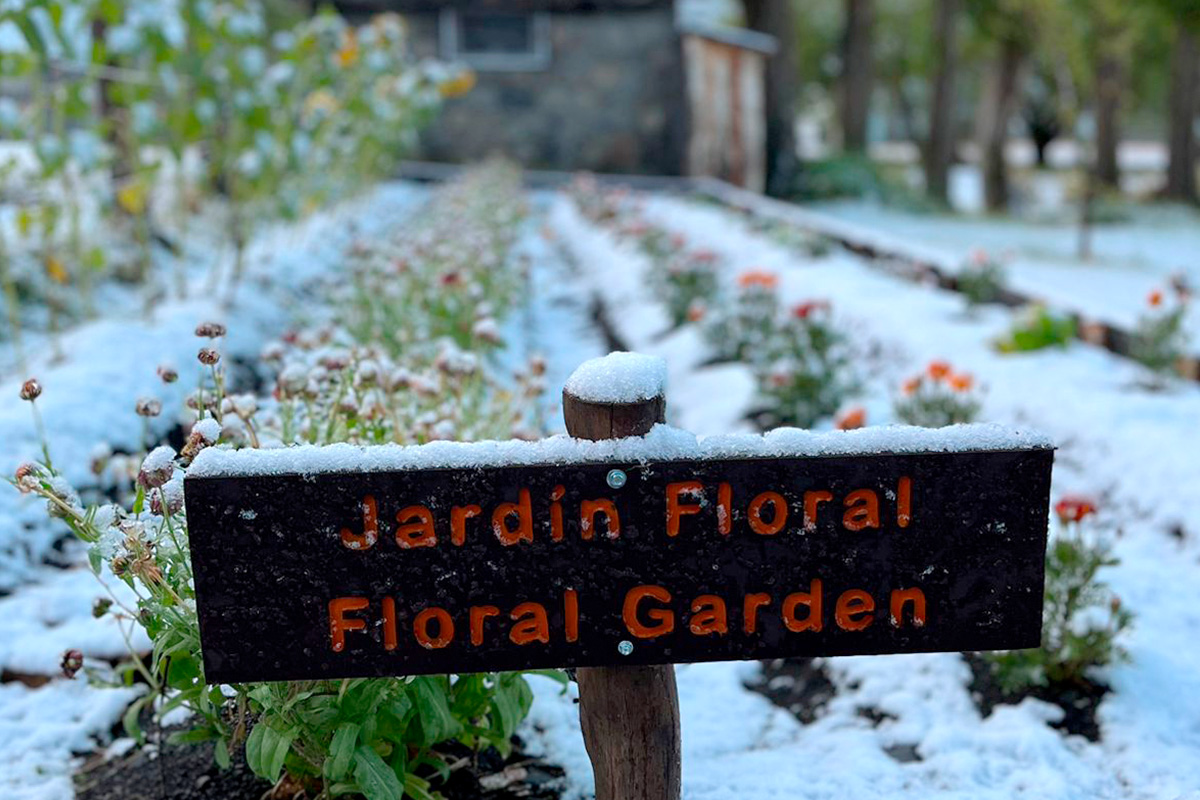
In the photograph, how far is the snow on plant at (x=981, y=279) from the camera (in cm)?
686

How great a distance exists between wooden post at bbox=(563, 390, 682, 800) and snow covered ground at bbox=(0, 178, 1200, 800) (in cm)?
47

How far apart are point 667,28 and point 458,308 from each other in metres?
14.6

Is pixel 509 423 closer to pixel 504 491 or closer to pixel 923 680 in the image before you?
pixel 923 680

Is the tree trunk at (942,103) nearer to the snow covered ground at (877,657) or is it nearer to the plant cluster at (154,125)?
the plant cluster at (154,125)

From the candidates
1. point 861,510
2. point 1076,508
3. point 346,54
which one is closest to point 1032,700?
point 1076,508

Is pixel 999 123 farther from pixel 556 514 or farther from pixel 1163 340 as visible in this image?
pixel 556 514

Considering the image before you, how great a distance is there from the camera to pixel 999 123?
22.7m

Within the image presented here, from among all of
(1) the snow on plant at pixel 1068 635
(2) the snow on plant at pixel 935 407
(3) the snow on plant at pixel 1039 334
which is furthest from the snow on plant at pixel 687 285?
(1) the snow on plant at pixel 1068 635

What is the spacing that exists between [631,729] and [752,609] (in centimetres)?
32

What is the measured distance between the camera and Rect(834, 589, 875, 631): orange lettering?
1864mm

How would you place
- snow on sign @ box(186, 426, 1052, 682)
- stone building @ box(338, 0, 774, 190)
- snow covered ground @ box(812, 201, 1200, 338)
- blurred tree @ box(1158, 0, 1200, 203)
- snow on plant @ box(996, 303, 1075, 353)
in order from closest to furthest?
snow on sign @ box(186, 426, 1052, 682) < snow on plant @ box(996, 303, 1075, 353) < snow covered ground @ box(812, 201, 1200, 338) < stone building @ box(338, 0, 774, 190) < blurred tree @ box(1158, 0, 1200, 203)

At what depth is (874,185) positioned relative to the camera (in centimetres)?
2027

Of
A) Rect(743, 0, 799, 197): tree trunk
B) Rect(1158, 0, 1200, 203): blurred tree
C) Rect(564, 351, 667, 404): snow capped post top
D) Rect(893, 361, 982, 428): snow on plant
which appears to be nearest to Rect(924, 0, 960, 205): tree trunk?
Rect(743, 0, 799, 197): tree trunk

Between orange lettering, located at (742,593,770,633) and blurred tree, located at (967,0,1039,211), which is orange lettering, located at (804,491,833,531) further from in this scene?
blurred tree, located at (967,0,1039,211)
